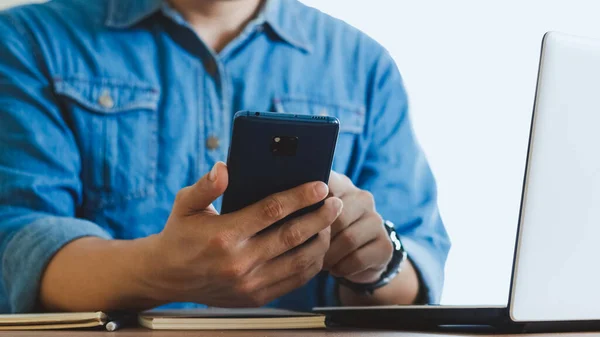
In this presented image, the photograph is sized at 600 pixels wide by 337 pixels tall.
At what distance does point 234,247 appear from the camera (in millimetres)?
782

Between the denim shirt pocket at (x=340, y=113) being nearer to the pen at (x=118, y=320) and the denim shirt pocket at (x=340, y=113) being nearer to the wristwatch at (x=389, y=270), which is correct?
the wristwatch at (x=389, y=270)

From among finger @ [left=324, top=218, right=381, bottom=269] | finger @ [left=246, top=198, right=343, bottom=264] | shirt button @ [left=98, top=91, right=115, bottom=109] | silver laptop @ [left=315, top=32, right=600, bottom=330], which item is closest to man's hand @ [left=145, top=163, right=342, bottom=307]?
finger @ [left=246, top=198, right=343, bottom=264]

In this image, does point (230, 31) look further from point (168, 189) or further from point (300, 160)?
point (300, 160)

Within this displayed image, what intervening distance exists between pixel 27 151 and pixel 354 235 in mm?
647

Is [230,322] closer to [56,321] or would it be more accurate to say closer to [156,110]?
[56,321]

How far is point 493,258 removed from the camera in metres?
1.54

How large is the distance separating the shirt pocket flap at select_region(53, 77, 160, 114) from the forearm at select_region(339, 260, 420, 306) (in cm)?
54

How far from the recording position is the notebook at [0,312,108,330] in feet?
2.61

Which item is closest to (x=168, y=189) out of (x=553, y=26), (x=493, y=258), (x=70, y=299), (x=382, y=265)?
(x=70, y=299)

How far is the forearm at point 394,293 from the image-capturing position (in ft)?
3.92

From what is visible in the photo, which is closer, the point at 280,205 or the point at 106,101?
the point at 280,205

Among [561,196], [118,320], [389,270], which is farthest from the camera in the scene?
[389,270]

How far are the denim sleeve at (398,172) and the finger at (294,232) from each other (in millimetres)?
607

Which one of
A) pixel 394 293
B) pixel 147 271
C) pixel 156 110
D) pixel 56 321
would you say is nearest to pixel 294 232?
pixel 147 271
